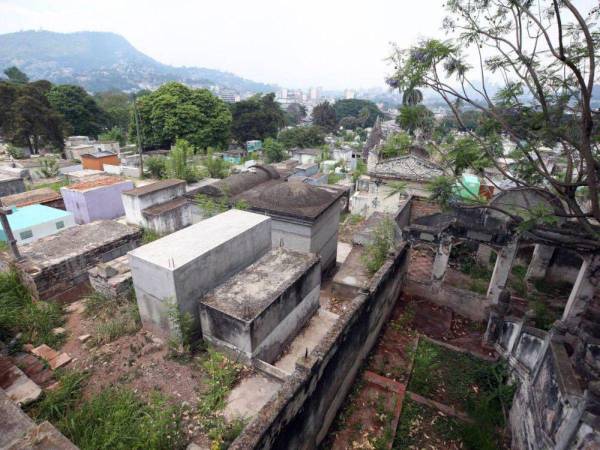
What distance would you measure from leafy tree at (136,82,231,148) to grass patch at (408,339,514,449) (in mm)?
33047

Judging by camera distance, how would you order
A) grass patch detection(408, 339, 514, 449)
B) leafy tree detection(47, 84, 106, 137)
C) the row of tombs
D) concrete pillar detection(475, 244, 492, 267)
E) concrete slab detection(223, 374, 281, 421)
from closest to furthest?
concrete slab detection(223, 374, 281, 421) → grass patch detection(408, 339, 514, 449) → the row of tombs → concrete pillar detection(475, 244, 492, 267) → leafy tree detection(47, 84, 106, 137)

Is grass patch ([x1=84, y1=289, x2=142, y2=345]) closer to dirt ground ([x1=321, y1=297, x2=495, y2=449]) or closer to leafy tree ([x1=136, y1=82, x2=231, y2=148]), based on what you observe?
dirt ground ([x1=321, y1=297, x2=495, y2=449])

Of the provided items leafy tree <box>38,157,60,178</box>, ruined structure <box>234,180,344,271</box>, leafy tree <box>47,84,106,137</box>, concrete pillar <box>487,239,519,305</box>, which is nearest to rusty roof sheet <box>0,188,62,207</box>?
leafy tree <box>38,157,60,178</box>

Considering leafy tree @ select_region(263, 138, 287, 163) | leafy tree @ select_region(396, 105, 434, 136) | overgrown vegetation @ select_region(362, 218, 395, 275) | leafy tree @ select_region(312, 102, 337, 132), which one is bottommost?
leafy tree @ select_region(263, 138, 287, 163)

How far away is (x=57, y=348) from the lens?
24.7 ft

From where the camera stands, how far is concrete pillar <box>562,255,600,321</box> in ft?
25.7

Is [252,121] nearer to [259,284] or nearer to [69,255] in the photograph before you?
[69,255]

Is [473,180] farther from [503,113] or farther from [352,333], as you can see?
[352,333]

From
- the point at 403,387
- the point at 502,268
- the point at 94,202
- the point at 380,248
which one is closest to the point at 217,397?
the point at 403,387

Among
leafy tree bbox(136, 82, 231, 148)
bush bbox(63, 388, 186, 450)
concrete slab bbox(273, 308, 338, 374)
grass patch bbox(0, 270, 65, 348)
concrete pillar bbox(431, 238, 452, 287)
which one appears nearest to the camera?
bush bbox(63, 388, 186, 450)

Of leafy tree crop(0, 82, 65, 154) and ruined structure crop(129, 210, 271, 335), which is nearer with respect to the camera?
ruined structure crop(129, 210, 271, 335)

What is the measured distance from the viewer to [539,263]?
1173 centimetres

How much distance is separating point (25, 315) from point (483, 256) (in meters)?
15.2

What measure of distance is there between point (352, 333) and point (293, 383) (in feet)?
7.07
